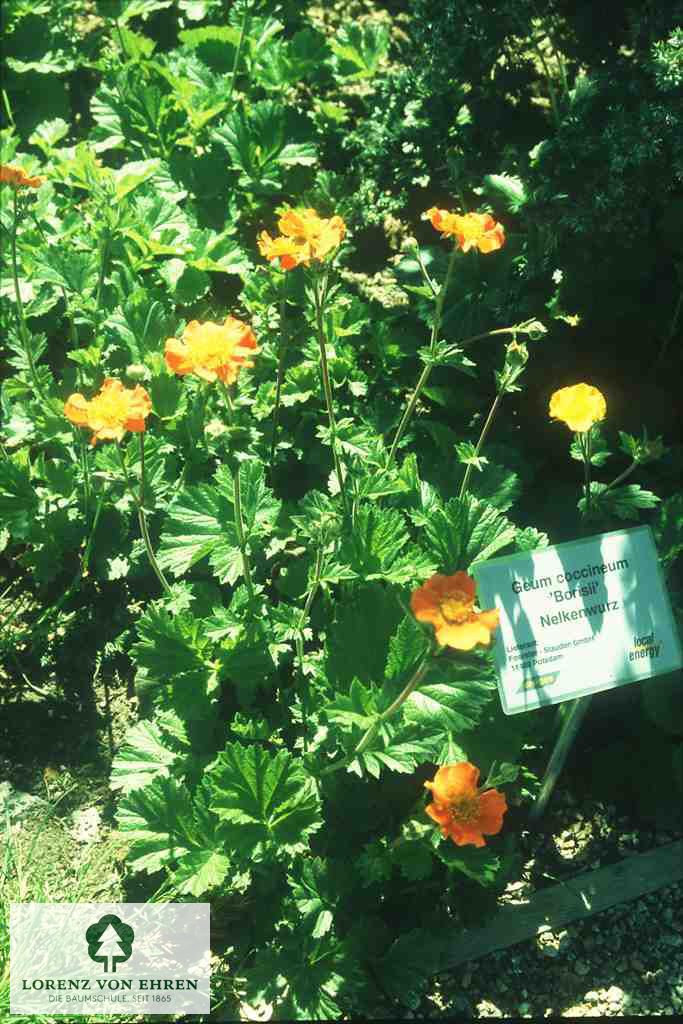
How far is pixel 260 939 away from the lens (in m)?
1.98

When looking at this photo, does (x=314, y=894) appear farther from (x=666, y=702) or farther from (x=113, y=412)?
(x=113, y=412)

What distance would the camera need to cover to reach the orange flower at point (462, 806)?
1650 millimetres

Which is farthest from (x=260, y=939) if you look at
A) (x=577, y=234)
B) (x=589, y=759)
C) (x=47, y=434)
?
(x=577, y=234)

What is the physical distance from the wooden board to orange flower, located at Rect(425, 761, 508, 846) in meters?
0.58

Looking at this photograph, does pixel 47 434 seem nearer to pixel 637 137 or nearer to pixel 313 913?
pixel 313 913

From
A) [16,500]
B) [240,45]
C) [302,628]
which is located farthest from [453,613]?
[240,45]

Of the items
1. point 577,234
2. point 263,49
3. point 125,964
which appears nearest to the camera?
point 125,964

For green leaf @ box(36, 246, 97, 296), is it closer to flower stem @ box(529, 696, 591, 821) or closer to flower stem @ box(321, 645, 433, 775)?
flower stem @ box(321, 645, 433, 775)

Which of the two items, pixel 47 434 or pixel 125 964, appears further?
pixel 47 434

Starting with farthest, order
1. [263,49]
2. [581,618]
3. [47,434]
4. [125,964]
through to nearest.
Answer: [263,49] → [47,434] → [125,964] → [581,618]

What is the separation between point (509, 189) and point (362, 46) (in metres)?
1.05

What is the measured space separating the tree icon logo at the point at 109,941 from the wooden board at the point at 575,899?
2.33 feet

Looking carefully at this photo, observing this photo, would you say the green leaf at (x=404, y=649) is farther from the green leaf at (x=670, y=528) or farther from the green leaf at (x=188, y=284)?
the green leaf at (x=188, y=284)

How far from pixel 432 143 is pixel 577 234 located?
631 millimetres
